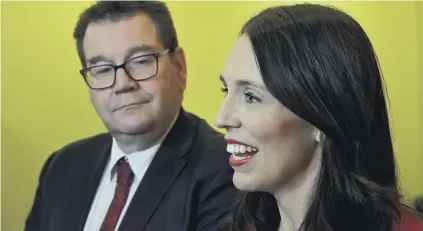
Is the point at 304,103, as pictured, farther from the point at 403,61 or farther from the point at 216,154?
the point at 403,61

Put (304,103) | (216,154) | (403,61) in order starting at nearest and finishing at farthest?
(304,103) → (216,154) → (403,61)

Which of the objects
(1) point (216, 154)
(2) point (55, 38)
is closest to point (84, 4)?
(2) point (55, 38)

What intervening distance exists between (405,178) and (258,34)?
1.34 metres

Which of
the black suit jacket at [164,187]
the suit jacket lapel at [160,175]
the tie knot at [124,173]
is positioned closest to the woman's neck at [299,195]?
the black suit jacket at [164,187]

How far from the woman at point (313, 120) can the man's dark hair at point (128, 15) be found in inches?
23.5

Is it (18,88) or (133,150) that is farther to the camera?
(18,88)

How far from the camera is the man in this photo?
152cm

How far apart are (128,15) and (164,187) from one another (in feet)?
1.61

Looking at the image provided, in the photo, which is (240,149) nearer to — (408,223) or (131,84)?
(408,223)

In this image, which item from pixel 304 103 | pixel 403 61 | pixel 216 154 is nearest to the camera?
pixel 304 103

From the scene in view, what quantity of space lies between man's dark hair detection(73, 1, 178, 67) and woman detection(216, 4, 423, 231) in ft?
1.96

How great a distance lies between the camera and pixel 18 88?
220 centimetres

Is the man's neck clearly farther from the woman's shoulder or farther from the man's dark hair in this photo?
the woman's shoulder

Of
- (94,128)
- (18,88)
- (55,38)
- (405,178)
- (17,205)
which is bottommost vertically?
(405,178)
